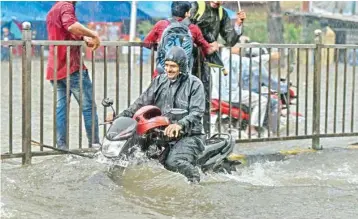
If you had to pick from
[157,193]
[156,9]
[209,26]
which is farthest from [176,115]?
[156,9]

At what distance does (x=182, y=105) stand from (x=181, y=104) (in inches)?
0.5

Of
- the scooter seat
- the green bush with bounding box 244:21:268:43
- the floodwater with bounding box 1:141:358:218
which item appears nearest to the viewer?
the floodwater with bounding box 1:141:358:218

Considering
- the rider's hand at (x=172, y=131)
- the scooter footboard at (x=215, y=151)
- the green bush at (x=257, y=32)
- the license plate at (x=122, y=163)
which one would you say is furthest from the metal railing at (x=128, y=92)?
the green bush at (x=257, y=32)

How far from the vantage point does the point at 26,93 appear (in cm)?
848

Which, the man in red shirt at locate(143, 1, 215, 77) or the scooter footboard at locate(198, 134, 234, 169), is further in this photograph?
the man in red shirt at locate(143, 1, 215, 77)

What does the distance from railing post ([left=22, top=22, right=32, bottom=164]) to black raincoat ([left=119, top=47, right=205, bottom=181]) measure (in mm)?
1313

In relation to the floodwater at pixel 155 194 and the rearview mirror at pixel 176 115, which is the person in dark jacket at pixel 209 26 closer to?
the floodwater at pixel 155 194

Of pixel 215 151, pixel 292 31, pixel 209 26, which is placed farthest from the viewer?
pixel 292 31

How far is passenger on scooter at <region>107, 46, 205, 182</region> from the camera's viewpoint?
24.0 feet

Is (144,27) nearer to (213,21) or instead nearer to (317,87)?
(317,87)

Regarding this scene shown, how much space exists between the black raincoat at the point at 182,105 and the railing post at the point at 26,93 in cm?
131

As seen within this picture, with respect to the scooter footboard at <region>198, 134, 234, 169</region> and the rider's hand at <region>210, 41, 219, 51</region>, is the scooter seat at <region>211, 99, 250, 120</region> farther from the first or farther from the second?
the scooter footboard at <region>198, 134, 234, 169</region>

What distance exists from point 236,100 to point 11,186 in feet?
15.8

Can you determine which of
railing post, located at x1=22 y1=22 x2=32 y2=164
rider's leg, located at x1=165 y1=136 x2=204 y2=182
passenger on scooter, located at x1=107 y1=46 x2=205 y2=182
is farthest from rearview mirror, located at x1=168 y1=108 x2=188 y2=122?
railing post, located at x1=22 y1=22 x2=32 y2=164
